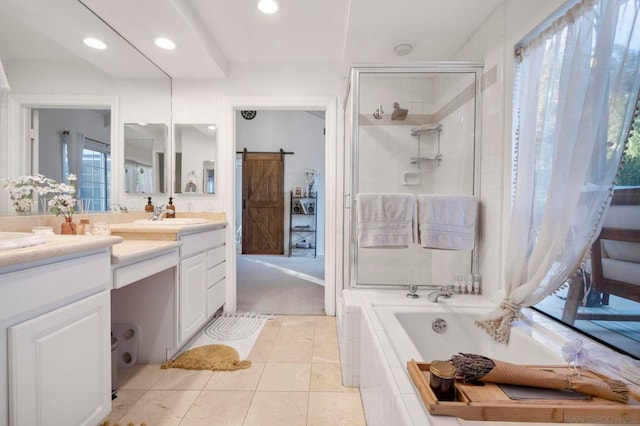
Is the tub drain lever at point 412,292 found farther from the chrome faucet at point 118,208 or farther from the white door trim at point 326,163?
the chrome faucet at point 118,208

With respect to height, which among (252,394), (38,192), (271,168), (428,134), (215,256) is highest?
(271,168)

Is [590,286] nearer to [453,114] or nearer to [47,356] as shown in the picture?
[453,114]

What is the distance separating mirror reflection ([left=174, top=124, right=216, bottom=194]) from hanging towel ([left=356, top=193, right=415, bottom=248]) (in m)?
1.67

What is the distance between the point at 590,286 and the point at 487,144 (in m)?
0.95

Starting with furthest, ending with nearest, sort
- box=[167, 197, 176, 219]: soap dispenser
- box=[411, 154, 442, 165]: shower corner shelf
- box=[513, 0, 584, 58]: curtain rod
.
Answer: box=[167, 197, 176, 219]: soap dispenser
box=[411, 154, 442, 165]: shower corner shelf
box=[513, 0, 584, 58]: curtain rod

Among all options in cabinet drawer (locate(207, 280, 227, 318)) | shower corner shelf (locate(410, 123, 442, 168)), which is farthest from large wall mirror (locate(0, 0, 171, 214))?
shower corner shelf (locate(410, 123, 442, 168))

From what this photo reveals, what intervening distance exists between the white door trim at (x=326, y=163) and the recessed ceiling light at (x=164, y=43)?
1.97ft

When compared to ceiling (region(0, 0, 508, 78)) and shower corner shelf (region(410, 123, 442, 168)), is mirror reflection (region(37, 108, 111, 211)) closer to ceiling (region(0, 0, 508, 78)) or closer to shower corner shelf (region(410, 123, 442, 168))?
ceiling (region(0, 0, 508, 78))

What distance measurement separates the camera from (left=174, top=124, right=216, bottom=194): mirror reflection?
2717mm

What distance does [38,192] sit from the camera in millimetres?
1496

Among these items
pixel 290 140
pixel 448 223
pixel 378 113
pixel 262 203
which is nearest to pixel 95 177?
pixel 378 113

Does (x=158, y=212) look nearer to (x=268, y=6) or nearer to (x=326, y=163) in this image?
(x=326, y=163)

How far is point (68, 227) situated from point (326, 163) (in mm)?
1920

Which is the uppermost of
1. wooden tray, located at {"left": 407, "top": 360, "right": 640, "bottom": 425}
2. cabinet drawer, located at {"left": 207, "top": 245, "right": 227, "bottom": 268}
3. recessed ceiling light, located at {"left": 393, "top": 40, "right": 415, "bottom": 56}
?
recessed ceiling light, located at {"left": 393, "top": 40, "right": 415, "bottom": 56}
